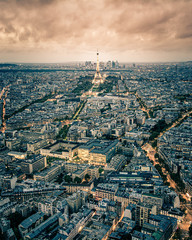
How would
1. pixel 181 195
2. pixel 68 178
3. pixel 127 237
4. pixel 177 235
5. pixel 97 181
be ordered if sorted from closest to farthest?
pixel 127 237, pixel 177 235, pixel 181 195, pixel 97 181, pixel 68 178

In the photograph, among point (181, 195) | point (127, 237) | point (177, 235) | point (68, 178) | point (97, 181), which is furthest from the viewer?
point (68, 178)

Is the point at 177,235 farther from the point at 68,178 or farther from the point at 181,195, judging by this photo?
the point at 68,178

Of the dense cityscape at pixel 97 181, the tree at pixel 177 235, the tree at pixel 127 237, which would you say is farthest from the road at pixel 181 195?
the tree at pixel 127 237

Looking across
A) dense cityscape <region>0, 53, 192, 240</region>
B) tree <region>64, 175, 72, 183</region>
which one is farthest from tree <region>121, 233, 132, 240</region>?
tree <region>64, 175, 72, 183</region>

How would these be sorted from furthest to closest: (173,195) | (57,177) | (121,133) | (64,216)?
(121,133), (57,177), (173,195), (64,216)

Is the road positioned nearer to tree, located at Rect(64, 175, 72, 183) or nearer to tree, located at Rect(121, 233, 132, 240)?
tree, located at Rect(121, 233, 132, 240)

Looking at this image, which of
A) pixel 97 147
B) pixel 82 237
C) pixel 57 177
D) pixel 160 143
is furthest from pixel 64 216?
pixel 160 143

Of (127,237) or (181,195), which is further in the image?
(181,195)

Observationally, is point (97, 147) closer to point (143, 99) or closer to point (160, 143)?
point (160, 143)

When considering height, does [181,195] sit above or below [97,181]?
below

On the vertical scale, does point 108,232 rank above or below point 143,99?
below

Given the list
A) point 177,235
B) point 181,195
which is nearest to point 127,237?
point 177,235
